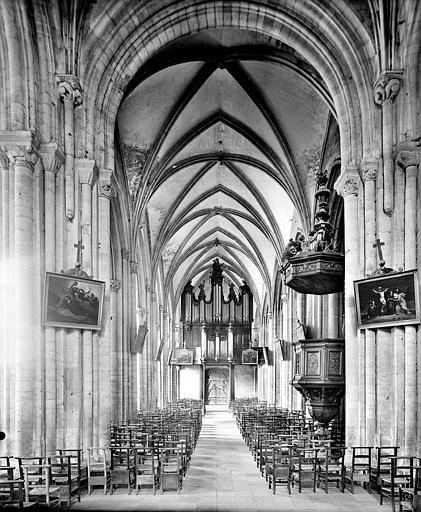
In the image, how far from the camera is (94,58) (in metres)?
13.9

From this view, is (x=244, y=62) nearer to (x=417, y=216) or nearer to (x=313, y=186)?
(x=313, y=186)

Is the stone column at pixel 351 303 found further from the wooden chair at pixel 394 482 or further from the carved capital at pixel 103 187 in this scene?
the carved capital at pixel 103 187

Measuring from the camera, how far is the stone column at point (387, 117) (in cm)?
1275

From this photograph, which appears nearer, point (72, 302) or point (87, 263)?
point (72, 302)

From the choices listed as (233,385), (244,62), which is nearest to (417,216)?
(244,62)

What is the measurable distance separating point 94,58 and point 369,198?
7.19 meters

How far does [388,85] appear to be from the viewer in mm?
12812

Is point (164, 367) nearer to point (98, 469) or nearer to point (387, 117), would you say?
point (98, 469)

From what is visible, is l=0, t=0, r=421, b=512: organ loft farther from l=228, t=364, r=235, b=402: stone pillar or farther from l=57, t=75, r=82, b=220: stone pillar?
l=228, t=364, r=235, b=402: stone pillar

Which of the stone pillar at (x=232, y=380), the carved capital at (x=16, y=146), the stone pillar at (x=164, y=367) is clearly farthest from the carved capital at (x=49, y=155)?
the stone pillar at (x=232, y=380)

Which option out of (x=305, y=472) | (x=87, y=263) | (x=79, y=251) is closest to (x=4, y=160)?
(x=79, y=251)

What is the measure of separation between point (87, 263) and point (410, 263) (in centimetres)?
697

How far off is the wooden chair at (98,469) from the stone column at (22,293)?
4.29ft

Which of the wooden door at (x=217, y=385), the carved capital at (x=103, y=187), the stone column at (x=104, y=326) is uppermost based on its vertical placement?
the carved capital at (x=103, y=187)
